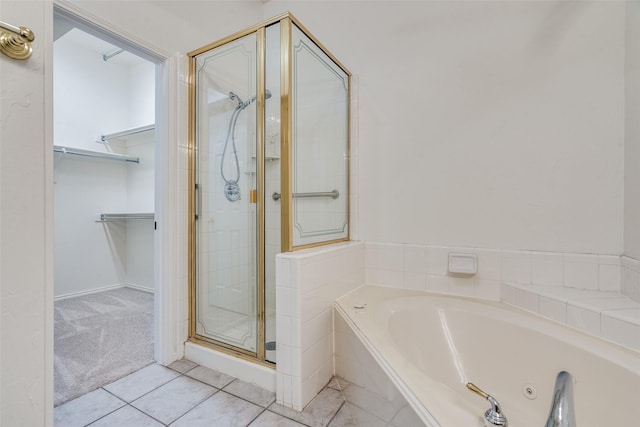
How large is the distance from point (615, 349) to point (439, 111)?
1390mm

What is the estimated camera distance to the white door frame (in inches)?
65.7

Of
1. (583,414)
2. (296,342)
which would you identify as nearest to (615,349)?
(583,414)

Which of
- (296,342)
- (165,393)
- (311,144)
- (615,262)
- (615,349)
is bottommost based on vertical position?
(165,393)

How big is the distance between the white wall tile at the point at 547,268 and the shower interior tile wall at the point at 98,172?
3.53 m

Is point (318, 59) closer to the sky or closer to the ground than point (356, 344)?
closer to the sky

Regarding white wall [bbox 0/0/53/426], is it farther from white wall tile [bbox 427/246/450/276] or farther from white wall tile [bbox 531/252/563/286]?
white wall tile [bbox 531/252/563/286]

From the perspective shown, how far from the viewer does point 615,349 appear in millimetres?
979

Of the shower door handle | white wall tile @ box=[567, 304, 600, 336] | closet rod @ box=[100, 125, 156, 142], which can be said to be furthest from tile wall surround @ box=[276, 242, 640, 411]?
closet rod @ box=[100, 125, 156, 142]

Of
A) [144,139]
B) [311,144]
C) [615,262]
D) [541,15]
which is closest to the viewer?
[615,262]

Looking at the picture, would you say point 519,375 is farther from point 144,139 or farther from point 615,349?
point 144,139

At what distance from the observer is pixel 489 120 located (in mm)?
1604

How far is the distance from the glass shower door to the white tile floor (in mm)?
315

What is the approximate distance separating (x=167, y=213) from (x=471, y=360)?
1.82 metres

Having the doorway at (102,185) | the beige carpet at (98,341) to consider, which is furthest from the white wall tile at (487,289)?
the doorway at (102,185)
